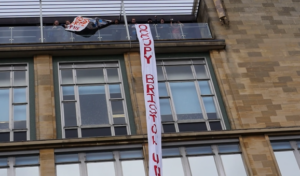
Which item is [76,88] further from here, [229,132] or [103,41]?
[229,132]

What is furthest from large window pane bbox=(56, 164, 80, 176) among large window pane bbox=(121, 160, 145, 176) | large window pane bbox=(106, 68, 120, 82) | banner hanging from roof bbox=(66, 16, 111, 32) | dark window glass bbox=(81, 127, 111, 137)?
banner hanging from roof bbox=(66, 16, 111, 32)

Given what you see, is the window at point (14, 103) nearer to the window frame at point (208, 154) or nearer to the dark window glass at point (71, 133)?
the dark window glass at point (71, 133)

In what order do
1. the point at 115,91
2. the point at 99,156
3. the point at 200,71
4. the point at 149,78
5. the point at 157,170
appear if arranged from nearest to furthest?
the point at 157,170, the point at 99,156, the point at 149,78, the point at 115,91, the point at 200,71

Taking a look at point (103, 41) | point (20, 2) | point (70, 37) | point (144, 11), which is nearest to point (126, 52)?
point (103, 41)

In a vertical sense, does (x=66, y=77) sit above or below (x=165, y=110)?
above

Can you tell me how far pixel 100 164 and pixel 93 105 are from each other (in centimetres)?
323

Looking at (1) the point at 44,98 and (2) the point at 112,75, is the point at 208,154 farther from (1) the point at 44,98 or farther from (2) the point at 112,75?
(1) the point at 44,98

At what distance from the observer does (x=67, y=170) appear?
19984mm

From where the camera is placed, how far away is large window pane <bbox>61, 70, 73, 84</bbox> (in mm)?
23188

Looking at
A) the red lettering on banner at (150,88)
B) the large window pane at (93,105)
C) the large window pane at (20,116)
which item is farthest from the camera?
the large window pane at (93,105)

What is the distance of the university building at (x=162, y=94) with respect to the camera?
20.5m

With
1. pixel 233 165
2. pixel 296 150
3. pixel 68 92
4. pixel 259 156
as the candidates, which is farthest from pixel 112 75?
pixel 296 150

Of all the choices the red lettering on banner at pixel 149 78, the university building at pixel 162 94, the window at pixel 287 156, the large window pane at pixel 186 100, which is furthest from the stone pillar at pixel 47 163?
the window at pixel 287 156

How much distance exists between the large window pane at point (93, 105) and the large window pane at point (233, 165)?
5.41 metres
